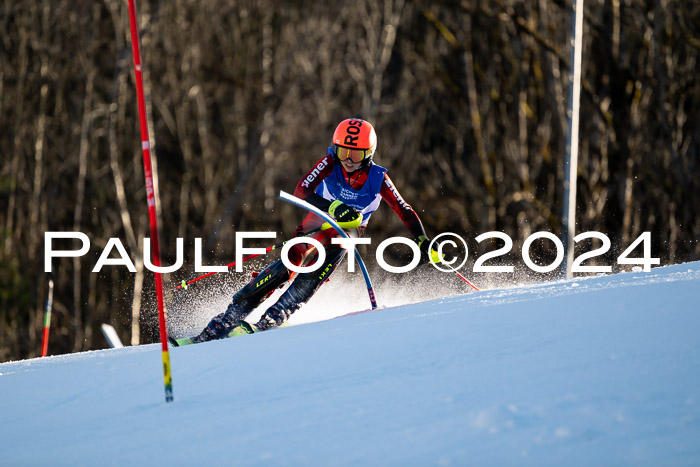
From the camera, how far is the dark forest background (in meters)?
15.5

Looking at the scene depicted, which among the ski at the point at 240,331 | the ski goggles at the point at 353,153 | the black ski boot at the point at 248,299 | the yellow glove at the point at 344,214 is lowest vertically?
the ski at the point at 240,331

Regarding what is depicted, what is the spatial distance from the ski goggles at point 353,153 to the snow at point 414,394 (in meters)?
1.30

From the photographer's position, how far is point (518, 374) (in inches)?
145

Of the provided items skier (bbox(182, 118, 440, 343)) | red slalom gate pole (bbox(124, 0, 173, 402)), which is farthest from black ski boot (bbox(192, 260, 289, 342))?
red slalom gate pole (bbox(124, 0, 173, 402))

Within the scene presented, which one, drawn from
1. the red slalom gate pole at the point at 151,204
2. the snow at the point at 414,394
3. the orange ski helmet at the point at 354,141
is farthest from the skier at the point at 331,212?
the red slalom gate pole at the point at 151,204

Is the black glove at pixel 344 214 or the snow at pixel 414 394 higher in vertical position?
the black glove at pixel 344 214

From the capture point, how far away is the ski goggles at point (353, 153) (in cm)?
597

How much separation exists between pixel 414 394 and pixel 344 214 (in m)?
2.43

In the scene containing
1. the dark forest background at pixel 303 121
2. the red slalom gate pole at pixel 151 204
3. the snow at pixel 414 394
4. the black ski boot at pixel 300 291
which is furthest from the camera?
the dark forest background at pixel 303 121

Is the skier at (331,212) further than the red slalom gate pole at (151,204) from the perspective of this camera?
Yes

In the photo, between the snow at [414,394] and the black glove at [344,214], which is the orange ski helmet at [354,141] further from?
the snow at [414,394]

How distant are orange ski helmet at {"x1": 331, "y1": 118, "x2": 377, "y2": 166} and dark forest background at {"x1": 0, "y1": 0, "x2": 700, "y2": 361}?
825 cm

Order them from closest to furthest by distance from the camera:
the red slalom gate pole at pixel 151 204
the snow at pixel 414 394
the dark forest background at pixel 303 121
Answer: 1. the snow at pixel 414 394
2. the red slalom gate pole at pixel 151 204
3. the dark forest background at pixel 303 121

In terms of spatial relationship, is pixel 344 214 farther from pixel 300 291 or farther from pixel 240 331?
pixel 240 331
